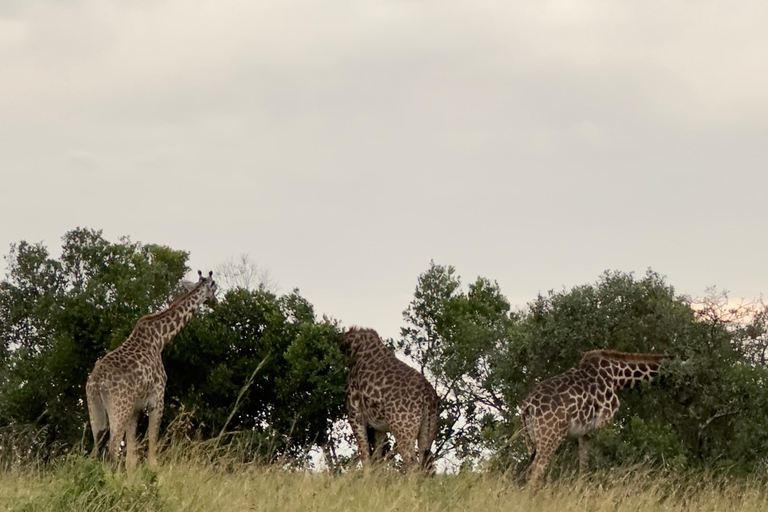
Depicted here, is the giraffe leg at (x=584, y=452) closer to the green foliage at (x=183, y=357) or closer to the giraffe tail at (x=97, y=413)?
the green foliage at (x=183, y=357)

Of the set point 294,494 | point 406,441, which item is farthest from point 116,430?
point 294,494

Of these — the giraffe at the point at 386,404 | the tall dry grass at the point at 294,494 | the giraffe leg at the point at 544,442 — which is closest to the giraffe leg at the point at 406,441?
the giraffe at the point at 386,404

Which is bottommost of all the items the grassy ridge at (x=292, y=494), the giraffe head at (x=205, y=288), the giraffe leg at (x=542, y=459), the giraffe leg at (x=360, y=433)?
the grassy ridge at (x=292, y=494)

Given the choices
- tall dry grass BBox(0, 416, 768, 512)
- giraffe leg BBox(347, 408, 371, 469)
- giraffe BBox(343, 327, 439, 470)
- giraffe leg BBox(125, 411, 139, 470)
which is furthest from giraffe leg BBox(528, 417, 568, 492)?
giraffe leg BBox(125, 411, 139, 470)

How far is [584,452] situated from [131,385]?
7.67 meters

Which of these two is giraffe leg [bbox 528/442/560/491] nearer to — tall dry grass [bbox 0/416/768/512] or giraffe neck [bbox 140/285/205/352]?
tall dry grass [bbox 0/416/768/512]

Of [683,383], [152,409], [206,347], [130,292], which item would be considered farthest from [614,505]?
[130,292]

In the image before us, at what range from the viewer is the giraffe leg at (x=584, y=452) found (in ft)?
57.9

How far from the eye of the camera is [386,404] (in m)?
19.4

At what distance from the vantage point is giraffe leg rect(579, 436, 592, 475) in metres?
17.7

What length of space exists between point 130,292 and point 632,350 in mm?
10860

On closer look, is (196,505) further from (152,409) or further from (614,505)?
(152,409)

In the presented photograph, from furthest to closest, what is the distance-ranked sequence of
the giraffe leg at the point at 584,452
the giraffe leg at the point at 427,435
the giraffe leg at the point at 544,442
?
the giraffe leg at the point at 427,435
the giraffe leg at the point at 584,452
the giraffe leg at the point at 544,442

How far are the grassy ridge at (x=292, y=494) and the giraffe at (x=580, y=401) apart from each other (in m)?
1.46
